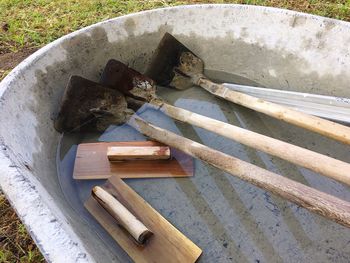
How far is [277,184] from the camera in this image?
1.03 meters

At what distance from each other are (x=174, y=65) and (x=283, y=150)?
846mm

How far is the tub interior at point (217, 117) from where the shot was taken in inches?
48.8

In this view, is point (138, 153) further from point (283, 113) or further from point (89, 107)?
point (283, 113)

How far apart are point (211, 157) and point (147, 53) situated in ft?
2.60

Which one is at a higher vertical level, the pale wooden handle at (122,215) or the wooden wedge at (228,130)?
the wooden wedge at (228,130)

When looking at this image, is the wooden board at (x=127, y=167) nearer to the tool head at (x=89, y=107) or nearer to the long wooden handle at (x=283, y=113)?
the tool head at (x=89, y=107)

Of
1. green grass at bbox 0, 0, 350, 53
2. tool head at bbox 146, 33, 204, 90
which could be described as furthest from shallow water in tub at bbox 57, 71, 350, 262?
green grass at bbox 0, 0, 350, 53

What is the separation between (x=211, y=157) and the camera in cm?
123

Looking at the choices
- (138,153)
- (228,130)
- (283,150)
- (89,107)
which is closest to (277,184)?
(283,150)

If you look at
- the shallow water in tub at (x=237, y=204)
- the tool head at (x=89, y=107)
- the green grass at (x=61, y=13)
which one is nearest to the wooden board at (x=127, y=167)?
the shallow water in tub at (x=237, y=204)

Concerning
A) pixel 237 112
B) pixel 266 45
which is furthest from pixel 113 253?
pixel 266 45

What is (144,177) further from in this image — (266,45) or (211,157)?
(266,45)

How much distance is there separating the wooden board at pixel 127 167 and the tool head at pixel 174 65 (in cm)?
45

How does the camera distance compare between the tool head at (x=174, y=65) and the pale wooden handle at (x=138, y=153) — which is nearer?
the pale wooden handle at (x=138, y=153)
